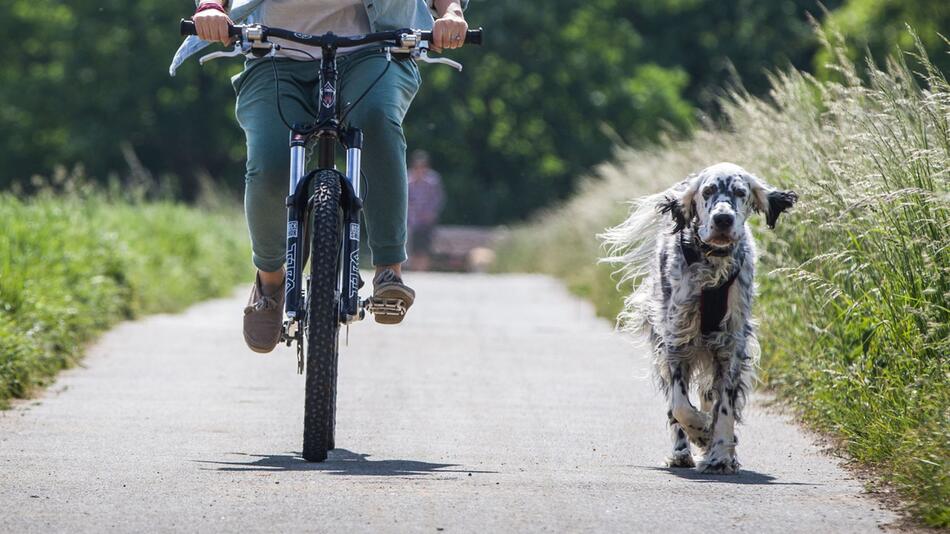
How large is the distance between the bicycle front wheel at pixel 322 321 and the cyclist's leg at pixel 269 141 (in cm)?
47

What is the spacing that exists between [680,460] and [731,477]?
41 cm

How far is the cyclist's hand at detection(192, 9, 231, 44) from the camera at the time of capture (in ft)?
23.0

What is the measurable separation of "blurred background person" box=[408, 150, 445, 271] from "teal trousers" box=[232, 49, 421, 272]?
22205 mm

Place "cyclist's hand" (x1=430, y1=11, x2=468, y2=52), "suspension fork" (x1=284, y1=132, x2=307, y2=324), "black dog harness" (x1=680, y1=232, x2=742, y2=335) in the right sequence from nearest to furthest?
1. "suspension fork" (x1=284, y1=132, x2=307, y2=324)
2. "cyclist's hand" (x1=430, y1=11, x2=468, y2=52)
3. "black dog harness" (x1=680, y1=232, x2=742, y2=335)

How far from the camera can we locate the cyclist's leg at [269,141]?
7266 millimetres

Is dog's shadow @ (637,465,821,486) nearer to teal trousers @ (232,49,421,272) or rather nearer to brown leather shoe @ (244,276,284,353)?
teal trousers @ (232,49,421,272)

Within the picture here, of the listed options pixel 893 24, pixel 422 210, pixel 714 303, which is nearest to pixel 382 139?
pixel 714 303

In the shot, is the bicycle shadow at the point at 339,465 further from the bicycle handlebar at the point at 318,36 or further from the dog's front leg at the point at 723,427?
the bicycle handlebar at the point at 318,36

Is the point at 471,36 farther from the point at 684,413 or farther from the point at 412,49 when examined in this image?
the point at 684,413

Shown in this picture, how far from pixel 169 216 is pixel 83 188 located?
2482 millimetres

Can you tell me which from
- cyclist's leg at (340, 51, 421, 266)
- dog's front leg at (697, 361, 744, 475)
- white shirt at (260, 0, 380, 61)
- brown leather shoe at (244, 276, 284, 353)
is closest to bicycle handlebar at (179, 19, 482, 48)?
cyclist's leg at (340, 51, 421, 266)

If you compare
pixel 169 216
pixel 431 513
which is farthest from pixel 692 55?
pixel 431 513

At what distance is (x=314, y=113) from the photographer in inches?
294

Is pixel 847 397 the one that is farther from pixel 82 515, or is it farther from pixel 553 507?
pixel 82 515
